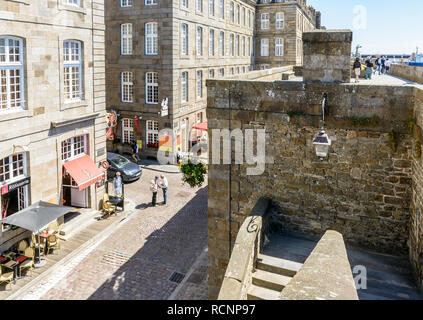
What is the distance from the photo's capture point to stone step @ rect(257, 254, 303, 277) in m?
8.22

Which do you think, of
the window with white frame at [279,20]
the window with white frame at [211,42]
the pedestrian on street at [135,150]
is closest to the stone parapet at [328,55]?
the pedestrian on street at [135,150]

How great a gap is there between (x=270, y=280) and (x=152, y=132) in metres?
21.7

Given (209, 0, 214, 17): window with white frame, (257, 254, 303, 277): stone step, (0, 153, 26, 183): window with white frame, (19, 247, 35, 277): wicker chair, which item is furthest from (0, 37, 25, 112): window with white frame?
(209, 0, 214, 17): window with white frame

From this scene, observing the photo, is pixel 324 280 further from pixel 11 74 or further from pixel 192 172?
pixel 11 74

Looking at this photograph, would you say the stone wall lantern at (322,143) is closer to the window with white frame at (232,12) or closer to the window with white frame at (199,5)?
the window with white frame at (199,5)

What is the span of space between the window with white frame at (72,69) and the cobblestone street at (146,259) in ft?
19.3

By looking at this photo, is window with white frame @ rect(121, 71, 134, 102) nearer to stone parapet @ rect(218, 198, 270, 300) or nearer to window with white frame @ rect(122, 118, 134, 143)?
window with white frame @ rect(122, 118, 134, 143)

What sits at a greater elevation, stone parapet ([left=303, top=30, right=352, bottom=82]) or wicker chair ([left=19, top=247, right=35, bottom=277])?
stone parapet ([left=303, top=30, right=352, bottom=82])

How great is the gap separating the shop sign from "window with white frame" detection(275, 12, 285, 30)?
Answer: 41298mm

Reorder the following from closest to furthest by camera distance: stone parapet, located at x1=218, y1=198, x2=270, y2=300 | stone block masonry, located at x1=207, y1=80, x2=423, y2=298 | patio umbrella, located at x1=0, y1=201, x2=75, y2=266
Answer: stone parapet, located at x1=218, y1=198, x2=270, y2=300 < stone block masonry, located at x1=207, y1=80, x2=423, y2=298 < patio umbrella, located at x1=0, y1=201, x2=75, y2=266

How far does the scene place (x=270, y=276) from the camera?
8266mm

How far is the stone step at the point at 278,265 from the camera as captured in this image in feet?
27.0
